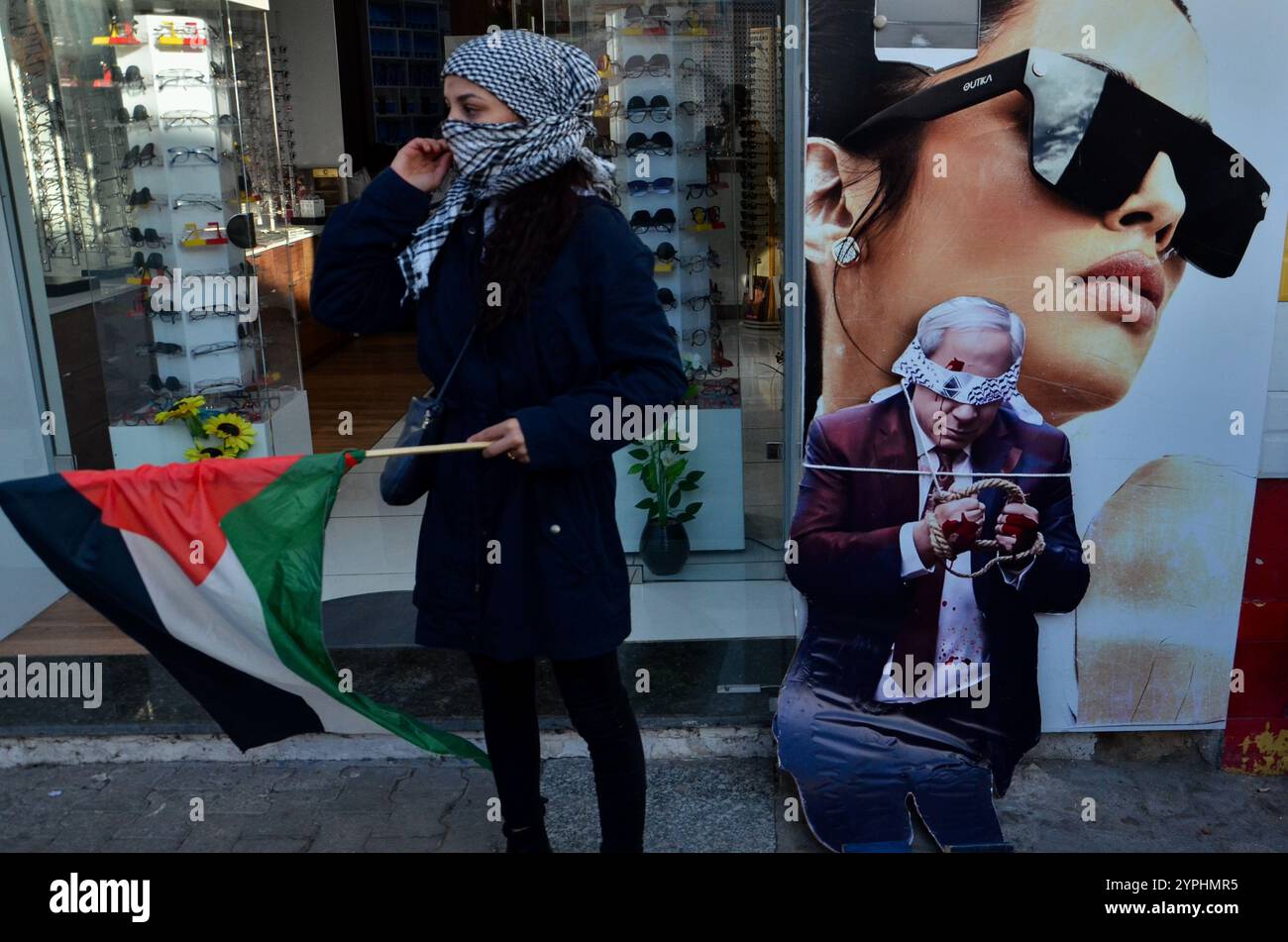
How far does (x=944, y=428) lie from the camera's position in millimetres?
3350

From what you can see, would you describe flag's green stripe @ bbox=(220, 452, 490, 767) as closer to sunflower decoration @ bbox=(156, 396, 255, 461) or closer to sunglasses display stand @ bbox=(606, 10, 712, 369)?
sunglasses display stand @ bbox=(606, 10, 712, 369)

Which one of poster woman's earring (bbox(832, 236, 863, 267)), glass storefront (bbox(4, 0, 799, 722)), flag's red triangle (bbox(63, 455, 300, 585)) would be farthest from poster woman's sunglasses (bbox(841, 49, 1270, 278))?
flag's red triangle (bbox(63, 455, 300, 585))

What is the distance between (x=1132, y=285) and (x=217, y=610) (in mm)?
2491

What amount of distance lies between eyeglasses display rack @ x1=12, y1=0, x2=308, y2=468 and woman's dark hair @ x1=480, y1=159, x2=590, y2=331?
291 cm

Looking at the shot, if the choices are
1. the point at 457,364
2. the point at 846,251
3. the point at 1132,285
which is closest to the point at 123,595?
the point at 457,364

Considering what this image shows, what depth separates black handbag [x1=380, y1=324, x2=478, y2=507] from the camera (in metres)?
2.73

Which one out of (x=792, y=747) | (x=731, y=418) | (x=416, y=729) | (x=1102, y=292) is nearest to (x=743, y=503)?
(x=731, y=418)

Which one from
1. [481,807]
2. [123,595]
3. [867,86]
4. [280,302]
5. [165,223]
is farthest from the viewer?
[280,302]

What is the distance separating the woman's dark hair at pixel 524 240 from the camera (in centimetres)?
262

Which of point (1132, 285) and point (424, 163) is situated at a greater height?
point (424, 163)

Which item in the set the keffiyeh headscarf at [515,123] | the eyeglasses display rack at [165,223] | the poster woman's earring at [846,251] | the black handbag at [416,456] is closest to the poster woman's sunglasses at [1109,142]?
the poster woman's earring at [846,251]

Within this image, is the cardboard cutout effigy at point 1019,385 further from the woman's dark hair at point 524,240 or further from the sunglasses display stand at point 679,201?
the sunglasses display stand at point 679,201

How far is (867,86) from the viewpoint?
3191 mm

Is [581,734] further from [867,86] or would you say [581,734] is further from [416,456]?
[867,86]
